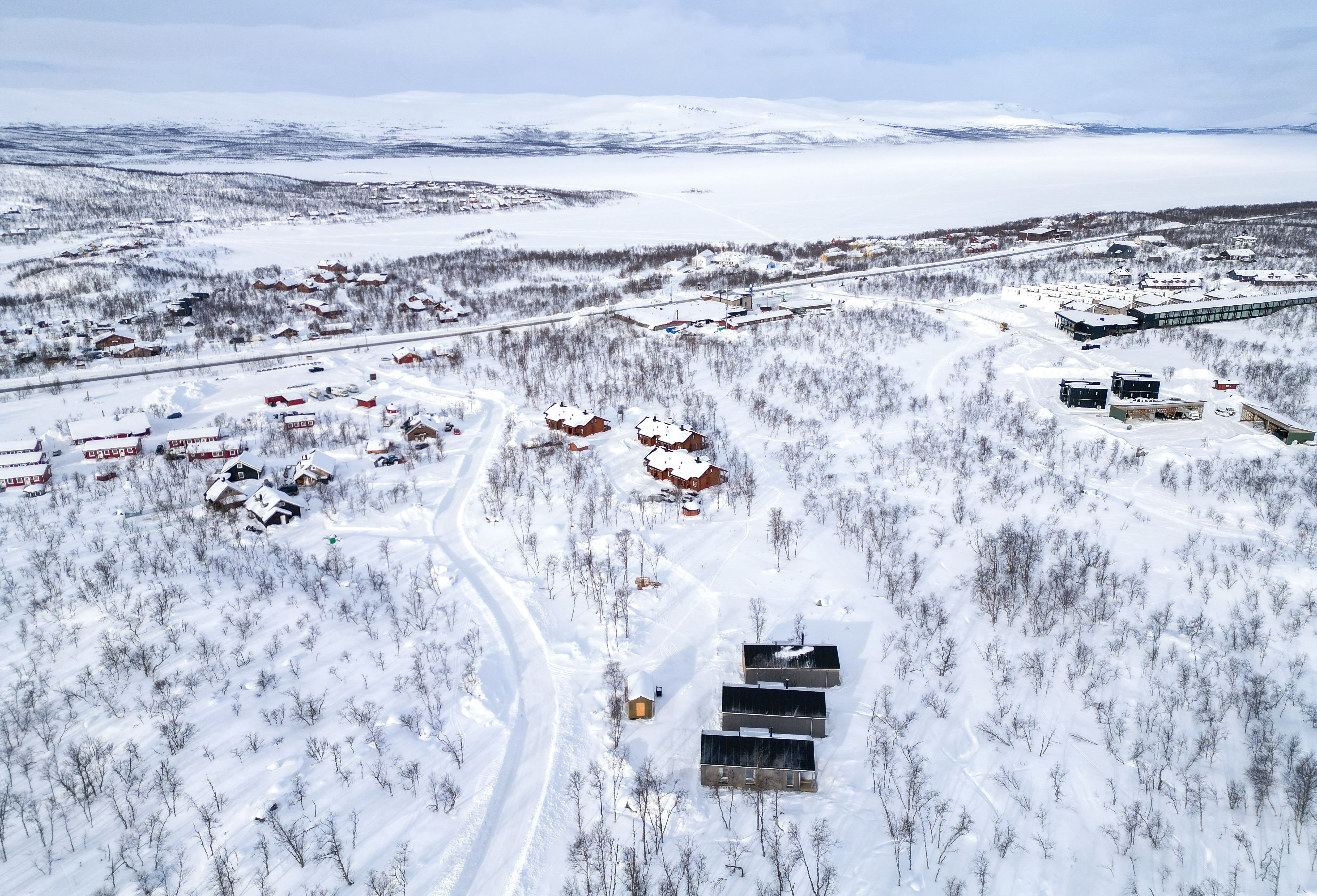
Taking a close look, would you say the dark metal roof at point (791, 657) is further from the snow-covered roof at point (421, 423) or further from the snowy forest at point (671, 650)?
the snow-covered roof at point (421, 423)

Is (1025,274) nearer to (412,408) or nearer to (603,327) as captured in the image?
(603,327)

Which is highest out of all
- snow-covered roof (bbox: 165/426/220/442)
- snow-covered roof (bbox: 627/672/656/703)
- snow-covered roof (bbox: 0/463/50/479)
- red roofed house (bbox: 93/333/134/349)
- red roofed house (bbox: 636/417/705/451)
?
red roofed house (bbox: 93/333/134/349)

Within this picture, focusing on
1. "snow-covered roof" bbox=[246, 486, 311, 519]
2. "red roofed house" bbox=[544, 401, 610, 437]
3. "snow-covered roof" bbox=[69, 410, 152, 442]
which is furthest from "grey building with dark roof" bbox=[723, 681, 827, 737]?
"snow-covered roof" bbox=[69, 410, 152, 442]

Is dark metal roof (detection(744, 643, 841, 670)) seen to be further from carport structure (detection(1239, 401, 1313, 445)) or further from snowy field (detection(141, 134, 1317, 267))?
snowy field (detection(141, 134, 1317, 267))

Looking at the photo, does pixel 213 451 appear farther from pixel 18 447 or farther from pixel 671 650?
pixel 671 650

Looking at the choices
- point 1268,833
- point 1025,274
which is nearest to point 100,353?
point 1268,833

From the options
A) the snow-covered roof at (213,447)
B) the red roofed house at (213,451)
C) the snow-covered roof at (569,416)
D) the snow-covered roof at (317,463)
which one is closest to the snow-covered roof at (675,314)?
the snow-covered roof at (569,416)
